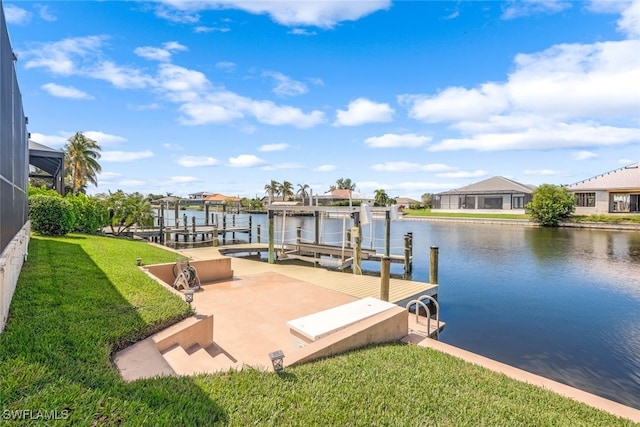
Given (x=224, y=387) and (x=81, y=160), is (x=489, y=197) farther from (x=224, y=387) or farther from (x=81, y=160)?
(x=224, y=387)

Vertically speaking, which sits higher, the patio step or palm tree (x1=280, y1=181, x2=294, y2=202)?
palm tree (x1=280, y1=181, x2=294, y2=202)

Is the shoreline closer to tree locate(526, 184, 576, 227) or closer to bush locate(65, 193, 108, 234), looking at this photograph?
tree locate(526, 184, 576, 227)

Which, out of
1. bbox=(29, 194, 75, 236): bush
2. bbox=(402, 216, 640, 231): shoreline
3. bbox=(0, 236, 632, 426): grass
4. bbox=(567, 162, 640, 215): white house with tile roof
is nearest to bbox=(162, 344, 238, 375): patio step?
bbox=(0, 236, 632, 426): grass

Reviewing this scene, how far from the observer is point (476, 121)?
1950cm

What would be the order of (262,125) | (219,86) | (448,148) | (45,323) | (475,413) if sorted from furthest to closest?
(448,148), (262,125), (219,86), (45,323), (475,413)

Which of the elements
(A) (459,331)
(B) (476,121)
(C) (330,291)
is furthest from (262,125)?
(A) (459,331)

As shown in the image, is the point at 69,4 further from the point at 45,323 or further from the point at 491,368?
the point at 491,368

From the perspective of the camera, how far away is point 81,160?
29.0 meters

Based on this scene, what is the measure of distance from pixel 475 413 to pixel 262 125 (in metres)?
20.5

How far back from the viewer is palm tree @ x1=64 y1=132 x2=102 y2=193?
2841cm

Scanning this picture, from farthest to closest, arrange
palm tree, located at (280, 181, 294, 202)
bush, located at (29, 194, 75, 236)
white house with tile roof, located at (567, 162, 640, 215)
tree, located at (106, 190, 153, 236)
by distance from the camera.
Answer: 1. palm tree, located at (280, 181, 294, 202)
2. white house with tile roof, located at (567, 162, 640, 215)
3. tree, located at (106, 190, 153, 236)
4. bush, located at (29, 194, 75, 236)

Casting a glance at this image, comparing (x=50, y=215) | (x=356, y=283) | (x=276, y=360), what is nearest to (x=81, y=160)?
(x=50, y=215)

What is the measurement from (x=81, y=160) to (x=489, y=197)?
4712 cm

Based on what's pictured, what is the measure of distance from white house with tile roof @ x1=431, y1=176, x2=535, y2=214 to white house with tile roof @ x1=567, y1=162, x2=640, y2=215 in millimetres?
5596
